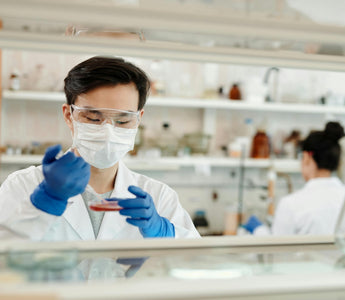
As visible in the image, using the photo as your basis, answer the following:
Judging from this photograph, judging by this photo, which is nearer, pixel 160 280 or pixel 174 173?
pixel 160 280

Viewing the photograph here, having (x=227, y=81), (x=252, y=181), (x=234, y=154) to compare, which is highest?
(x=227, y=81)

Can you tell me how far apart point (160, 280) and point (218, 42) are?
0.47 metres

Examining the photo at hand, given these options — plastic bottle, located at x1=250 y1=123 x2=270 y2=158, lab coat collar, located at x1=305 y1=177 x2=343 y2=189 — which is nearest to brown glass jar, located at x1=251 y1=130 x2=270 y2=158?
plastic bottle, located at x1=250 y1=123 x2=270 y2=158

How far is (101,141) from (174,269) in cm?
68

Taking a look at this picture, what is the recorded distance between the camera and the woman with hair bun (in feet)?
7.50

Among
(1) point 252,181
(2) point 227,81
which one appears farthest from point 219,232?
(2) point 227,81

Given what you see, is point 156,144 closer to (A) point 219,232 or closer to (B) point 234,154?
(B) point 234,154

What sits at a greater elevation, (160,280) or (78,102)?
(78,102)

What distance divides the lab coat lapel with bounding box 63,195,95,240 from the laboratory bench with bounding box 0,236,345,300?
55 cm

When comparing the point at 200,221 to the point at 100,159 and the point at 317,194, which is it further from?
the point at 100,159

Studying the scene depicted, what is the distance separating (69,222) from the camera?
1.34m

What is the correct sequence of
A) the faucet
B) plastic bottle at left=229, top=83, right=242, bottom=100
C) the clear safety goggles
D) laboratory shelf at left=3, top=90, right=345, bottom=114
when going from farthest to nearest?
the faucet → plastic bottle at left=229, top=83, right=242, bottom=100 → laboratory shelf at left=3, top=90, right=345, bottom=114 → the clear safety goggles

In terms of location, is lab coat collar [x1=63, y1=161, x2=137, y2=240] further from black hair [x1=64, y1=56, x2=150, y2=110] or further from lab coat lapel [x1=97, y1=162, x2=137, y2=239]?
black hair [x1=64, y1=56, x2=150, y2=110]

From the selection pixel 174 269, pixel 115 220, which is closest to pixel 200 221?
pixel 115 220
